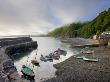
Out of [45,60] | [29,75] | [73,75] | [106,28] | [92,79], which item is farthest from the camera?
[106,28]

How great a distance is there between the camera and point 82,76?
4712 centimetres

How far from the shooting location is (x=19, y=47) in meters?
125

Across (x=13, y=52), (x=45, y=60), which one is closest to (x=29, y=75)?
(x=45, y=60)

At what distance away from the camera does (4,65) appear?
5850 centimetres

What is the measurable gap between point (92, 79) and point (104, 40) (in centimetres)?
8980

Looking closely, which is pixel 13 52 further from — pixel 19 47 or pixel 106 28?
pixel 106 28

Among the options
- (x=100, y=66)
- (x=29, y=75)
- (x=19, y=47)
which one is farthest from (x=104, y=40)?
(x=29, y=75)

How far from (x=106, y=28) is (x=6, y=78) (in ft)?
513

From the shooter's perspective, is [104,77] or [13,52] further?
[13,52]

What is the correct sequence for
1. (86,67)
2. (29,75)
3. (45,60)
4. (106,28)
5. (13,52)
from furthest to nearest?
(106,28)
(13,52)
(45,60)
(86,67)
(29,75)

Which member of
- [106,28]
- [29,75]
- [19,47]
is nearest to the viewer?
[29,75]

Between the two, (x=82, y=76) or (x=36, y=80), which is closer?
(x=82, y=76)

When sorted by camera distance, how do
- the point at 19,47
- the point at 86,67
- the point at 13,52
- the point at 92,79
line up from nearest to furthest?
the point at 92,79 → the point at 86,67 → the point at 13,52 → the point at 19,47

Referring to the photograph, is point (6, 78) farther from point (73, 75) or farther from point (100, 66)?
point (100, 66)
